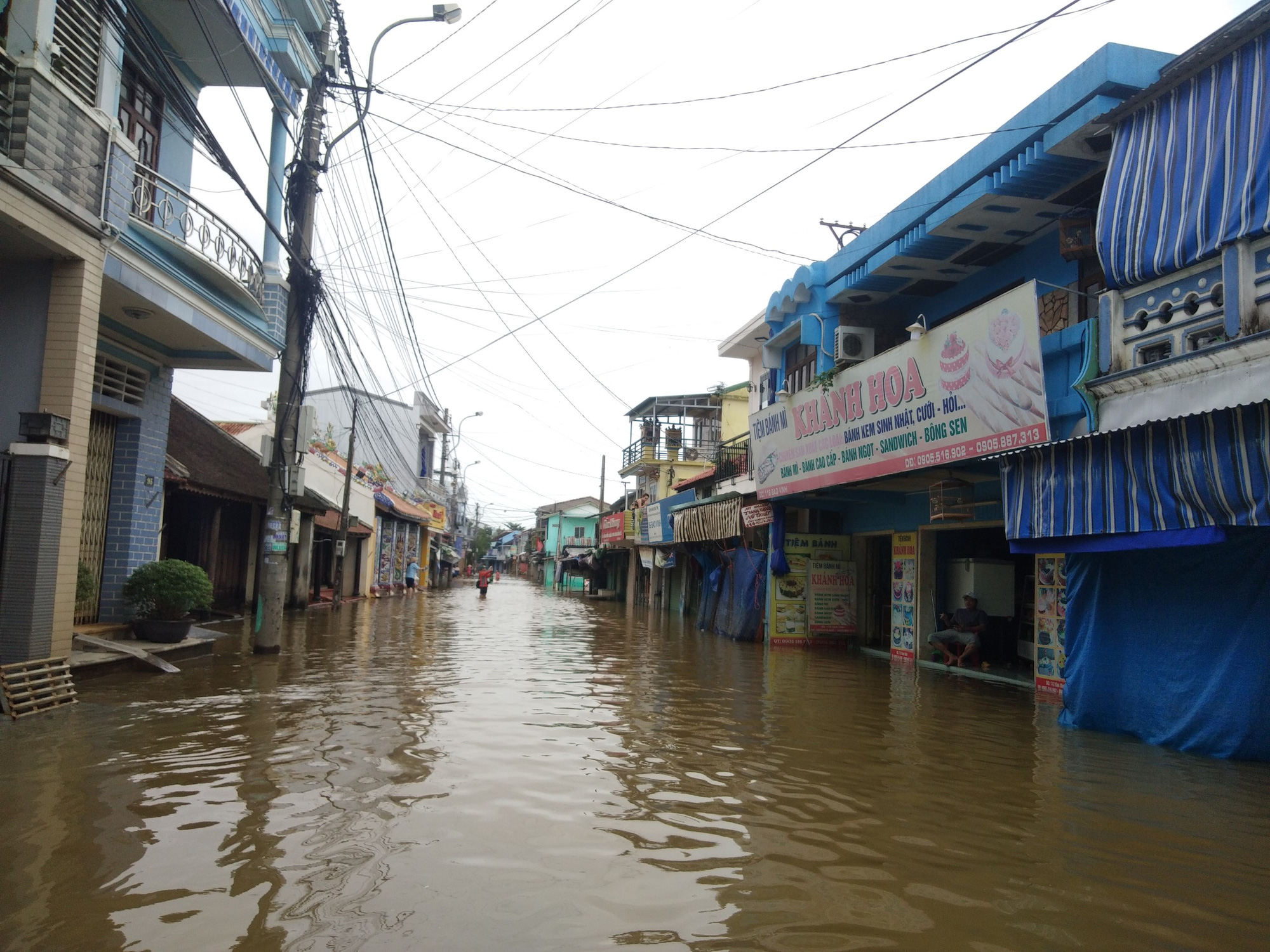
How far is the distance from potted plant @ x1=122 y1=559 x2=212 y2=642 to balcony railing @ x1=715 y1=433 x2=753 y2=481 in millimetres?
14015

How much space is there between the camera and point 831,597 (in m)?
18.6

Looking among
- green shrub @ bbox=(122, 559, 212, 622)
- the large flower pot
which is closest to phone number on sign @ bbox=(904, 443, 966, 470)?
green shrub @ bbox=(122, 559, 212, 622)

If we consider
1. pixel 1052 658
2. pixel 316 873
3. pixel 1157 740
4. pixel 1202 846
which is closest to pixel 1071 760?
pixel 1157 740

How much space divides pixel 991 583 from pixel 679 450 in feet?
79.2

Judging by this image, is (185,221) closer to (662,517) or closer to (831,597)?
(831,597)

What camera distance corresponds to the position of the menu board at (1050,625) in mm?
11250

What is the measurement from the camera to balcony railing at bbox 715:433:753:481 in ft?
76.5

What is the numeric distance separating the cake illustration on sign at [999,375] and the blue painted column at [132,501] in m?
11.8

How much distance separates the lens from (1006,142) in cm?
1023

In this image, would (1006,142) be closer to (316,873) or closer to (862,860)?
(862,860)

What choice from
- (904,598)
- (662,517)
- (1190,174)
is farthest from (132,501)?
(662,517)

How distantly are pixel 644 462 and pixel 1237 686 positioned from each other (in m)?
31.8

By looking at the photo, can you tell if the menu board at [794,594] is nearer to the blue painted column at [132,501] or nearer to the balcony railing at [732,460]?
the balcony railing at [732,460]

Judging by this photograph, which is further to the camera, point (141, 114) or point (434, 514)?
point (434, 514)
